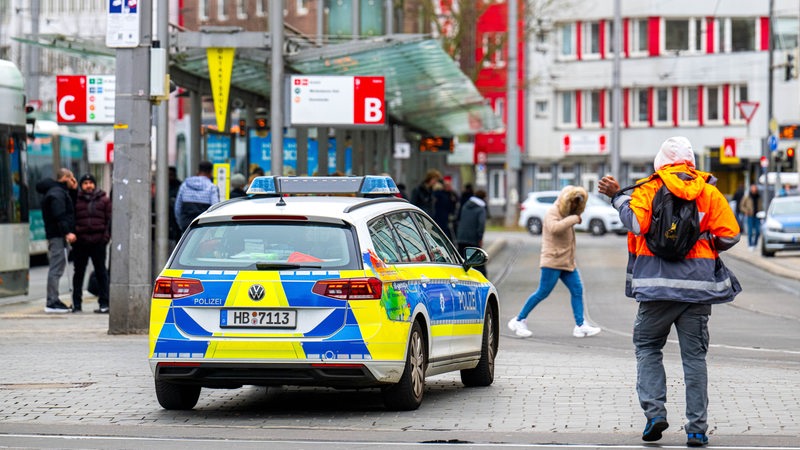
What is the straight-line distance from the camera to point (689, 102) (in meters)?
75.5

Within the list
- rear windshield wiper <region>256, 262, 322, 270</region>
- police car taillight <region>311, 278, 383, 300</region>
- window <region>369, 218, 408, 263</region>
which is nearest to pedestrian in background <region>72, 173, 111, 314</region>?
window <region>369, 218, 408, 263</region>

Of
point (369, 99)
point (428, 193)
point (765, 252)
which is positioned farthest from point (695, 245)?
point (765, 252)

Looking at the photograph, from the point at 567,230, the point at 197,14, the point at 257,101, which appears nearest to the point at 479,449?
the point at 567,230

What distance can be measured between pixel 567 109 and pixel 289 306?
68776 millimetres

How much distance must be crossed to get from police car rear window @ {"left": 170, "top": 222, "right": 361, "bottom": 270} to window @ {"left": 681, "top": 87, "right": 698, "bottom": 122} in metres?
66.5

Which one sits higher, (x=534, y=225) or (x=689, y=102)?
(x=689, y=102)

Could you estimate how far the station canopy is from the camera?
22734mm

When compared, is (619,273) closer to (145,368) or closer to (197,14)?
(145,368)

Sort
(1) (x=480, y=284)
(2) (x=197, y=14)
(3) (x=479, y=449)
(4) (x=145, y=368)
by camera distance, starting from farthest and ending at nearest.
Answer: (2) (x=197, y=14)
(4) (x=145, y=368)
(1) (x=480, y=284)
(3) (x=479, y=449)

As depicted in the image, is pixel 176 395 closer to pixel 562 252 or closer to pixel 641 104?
pixel 562 252

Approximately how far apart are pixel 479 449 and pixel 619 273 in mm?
23663

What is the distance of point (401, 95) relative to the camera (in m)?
32.9

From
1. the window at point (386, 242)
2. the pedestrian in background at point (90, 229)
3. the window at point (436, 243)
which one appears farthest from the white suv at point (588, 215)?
the window at point (386, 242)

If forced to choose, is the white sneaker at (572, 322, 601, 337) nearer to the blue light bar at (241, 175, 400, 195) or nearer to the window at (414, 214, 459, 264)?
the window at (414, 214, 459, 264)
